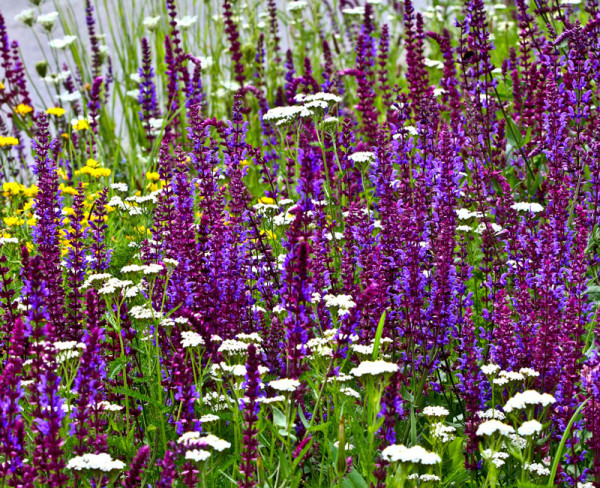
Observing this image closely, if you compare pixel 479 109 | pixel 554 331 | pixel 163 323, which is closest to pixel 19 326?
pixel 163 323

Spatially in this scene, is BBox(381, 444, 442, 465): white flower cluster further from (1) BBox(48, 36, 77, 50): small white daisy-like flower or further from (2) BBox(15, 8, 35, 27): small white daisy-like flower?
(2) BBox(15, 8, 35, 27): small white daisy-like flower

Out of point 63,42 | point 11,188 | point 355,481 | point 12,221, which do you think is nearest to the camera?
point 355,481

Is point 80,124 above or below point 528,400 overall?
above

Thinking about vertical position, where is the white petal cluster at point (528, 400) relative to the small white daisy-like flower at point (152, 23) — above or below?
below

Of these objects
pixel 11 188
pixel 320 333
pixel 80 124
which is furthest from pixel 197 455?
pixel 80 124

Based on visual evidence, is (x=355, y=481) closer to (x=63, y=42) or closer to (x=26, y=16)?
(x=63, y=42)

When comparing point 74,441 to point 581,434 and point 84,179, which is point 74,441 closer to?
point 581,434

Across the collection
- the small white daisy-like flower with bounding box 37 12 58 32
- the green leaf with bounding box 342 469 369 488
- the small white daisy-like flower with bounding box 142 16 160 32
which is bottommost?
the green leaf with bounding box 342 469 369 488

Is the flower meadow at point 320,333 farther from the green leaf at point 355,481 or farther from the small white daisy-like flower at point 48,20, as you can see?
the small white daisy-like flower at point 48,20

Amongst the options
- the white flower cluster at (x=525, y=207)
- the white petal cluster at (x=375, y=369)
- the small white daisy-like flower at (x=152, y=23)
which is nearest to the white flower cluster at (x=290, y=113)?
the white flower cluster at (x=525, y=207)

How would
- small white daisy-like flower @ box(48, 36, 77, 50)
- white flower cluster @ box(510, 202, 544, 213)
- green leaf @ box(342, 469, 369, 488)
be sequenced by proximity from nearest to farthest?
green leaf @ box(342, 469, 369, 488)
white flower cluster @ box(510, 202, 544, 213)
small white daisy-like flower @ box(48, 36, 77, 50)

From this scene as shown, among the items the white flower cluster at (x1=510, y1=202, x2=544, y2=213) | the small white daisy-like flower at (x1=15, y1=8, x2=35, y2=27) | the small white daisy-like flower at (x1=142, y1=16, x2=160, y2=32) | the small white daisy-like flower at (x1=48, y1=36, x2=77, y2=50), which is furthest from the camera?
the small white daisy-like flower at (x1=142, y1=16, x2=160, y2=32)

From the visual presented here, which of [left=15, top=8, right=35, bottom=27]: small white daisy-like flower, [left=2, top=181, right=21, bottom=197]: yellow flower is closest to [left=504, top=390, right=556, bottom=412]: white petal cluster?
[left=2, top=181, right=21, bottom=197]: yellow flower

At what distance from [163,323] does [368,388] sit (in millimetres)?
942
